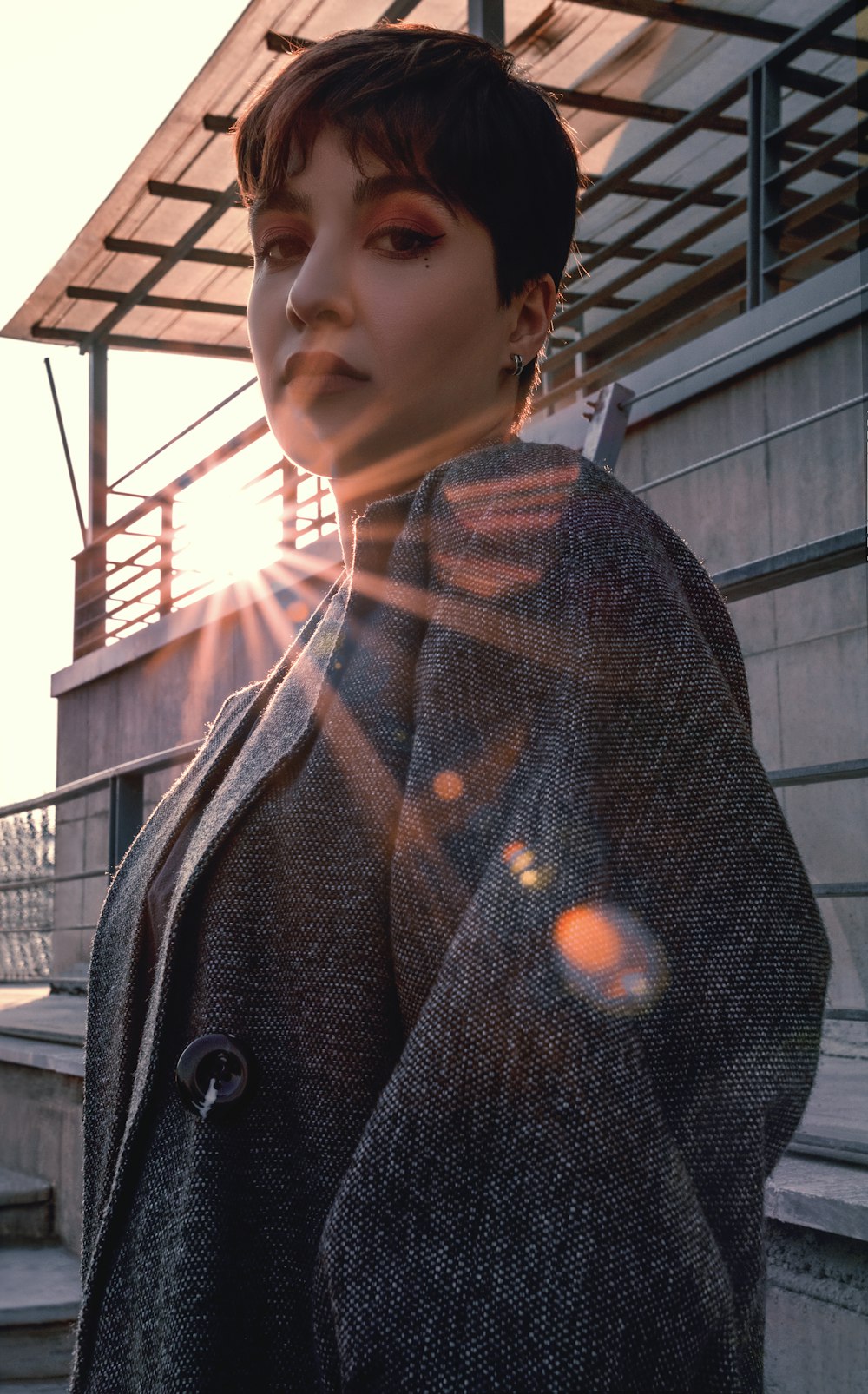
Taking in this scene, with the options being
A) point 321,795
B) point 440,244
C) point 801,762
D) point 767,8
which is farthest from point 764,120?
point 321,795

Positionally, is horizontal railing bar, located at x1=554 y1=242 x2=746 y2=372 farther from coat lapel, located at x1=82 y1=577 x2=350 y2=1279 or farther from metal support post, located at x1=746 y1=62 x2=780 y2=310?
coat lapel, located at x1=82 y1=577 x2=350 y2=1279

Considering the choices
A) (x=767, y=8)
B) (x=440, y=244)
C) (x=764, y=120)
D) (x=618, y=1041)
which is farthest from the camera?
(x=767, y=8)

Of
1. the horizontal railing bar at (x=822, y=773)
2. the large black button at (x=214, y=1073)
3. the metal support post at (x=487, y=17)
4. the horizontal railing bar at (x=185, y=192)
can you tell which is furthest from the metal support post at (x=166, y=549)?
the large black button at (x=214, y=1073)

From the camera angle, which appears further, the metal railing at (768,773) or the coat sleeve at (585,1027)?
the metal railing at (768,773)

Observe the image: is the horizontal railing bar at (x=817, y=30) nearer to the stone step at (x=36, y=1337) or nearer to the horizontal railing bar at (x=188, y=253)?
the horizontal railing bar at (x=188, y=253)

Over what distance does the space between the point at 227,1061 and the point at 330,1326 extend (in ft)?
0.66

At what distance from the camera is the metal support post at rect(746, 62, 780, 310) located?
196 inches

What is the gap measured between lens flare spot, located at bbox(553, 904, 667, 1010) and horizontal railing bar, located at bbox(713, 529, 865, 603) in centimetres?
134

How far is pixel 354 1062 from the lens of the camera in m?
0.79

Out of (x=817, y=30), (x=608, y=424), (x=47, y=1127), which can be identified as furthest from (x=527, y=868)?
(x=817, y=30)

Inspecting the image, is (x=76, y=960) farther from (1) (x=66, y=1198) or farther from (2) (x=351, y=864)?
(2) (x=351, y=864)

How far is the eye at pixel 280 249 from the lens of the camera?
104 cm

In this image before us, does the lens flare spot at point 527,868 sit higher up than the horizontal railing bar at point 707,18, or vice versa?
the horizontal railing bar at point 707,18

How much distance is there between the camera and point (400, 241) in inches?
38.5
